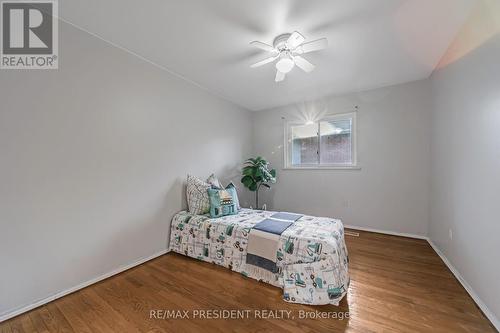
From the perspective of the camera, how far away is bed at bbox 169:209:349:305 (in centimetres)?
171

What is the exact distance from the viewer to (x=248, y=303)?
1.71 m

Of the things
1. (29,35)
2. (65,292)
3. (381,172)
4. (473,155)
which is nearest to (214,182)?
(65,292)

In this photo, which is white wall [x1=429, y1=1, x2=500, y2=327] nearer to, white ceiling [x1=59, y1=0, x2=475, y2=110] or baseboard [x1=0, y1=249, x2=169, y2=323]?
→ white ceiling [x1=59, y1=0, x2=475, y2=110]

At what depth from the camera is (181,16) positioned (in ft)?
5.80

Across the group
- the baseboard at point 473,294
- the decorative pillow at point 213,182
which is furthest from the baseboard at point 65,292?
the baseboard at point 473,294

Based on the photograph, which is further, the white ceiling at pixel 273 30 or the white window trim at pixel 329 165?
the white window trim at pixel 329 165

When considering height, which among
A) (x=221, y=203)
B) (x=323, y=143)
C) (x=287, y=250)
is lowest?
(x=287, y=250)

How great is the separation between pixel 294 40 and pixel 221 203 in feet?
6.99

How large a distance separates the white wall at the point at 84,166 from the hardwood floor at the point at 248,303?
316mm

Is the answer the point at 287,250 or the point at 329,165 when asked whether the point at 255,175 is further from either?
the point at 287,250

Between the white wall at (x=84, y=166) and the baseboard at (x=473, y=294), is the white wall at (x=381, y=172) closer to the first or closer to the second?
the baseboard at (x=473, y=294)

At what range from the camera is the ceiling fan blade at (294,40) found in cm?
179

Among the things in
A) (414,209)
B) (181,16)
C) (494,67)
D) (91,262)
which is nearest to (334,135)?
(414,209)

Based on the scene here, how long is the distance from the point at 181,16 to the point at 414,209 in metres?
4.04
